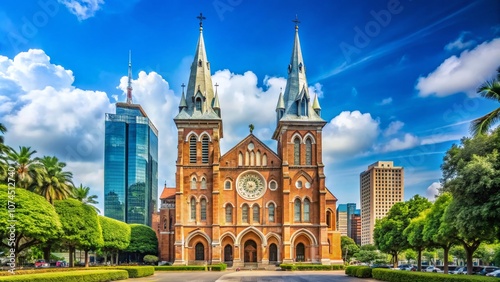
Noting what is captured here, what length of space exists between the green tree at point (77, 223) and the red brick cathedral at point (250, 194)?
581 inches

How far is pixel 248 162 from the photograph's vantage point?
7162cm

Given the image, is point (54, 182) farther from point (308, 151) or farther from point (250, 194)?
point (308, 151)

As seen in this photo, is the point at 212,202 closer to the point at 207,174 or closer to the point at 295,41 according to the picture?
the point at 207,174

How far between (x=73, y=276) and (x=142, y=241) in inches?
1860

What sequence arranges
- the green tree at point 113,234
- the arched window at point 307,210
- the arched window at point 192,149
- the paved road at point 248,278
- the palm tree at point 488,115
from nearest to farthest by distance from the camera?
1. the palm tree at point 488,115
2. the paved road at point 248,278
3. the green tree at point 113,234
4. the arched window at point 307,210
5. the arched window at point 192,149

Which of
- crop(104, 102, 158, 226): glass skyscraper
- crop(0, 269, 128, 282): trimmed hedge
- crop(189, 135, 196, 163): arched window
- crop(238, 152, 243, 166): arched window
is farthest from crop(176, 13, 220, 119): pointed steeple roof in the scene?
crop(104, 102, 158, 226): glass skyscraper

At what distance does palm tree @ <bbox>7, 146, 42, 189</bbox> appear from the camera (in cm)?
4812

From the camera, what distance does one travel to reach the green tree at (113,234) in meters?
69.2

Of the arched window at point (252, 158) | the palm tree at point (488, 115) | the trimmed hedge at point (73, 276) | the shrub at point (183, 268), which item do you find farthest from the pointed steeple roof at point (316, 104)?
the palm tree at point (488, 115)

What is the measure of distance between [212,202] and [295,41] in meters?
29.1

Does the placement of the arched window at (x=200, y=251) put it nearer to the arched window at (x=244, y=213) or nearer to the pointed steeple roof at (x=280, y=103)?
the arched window at (x=244, y=213)

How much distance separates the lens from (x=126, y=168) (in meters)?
168

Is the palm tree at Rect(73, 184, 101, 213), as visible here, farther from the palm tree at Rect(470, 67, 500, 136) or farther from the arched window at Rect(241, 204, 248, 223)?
the palm tree at Rect(470, 67, 500, 136)

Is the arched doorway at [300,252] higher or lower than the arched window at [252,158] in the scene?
lower
